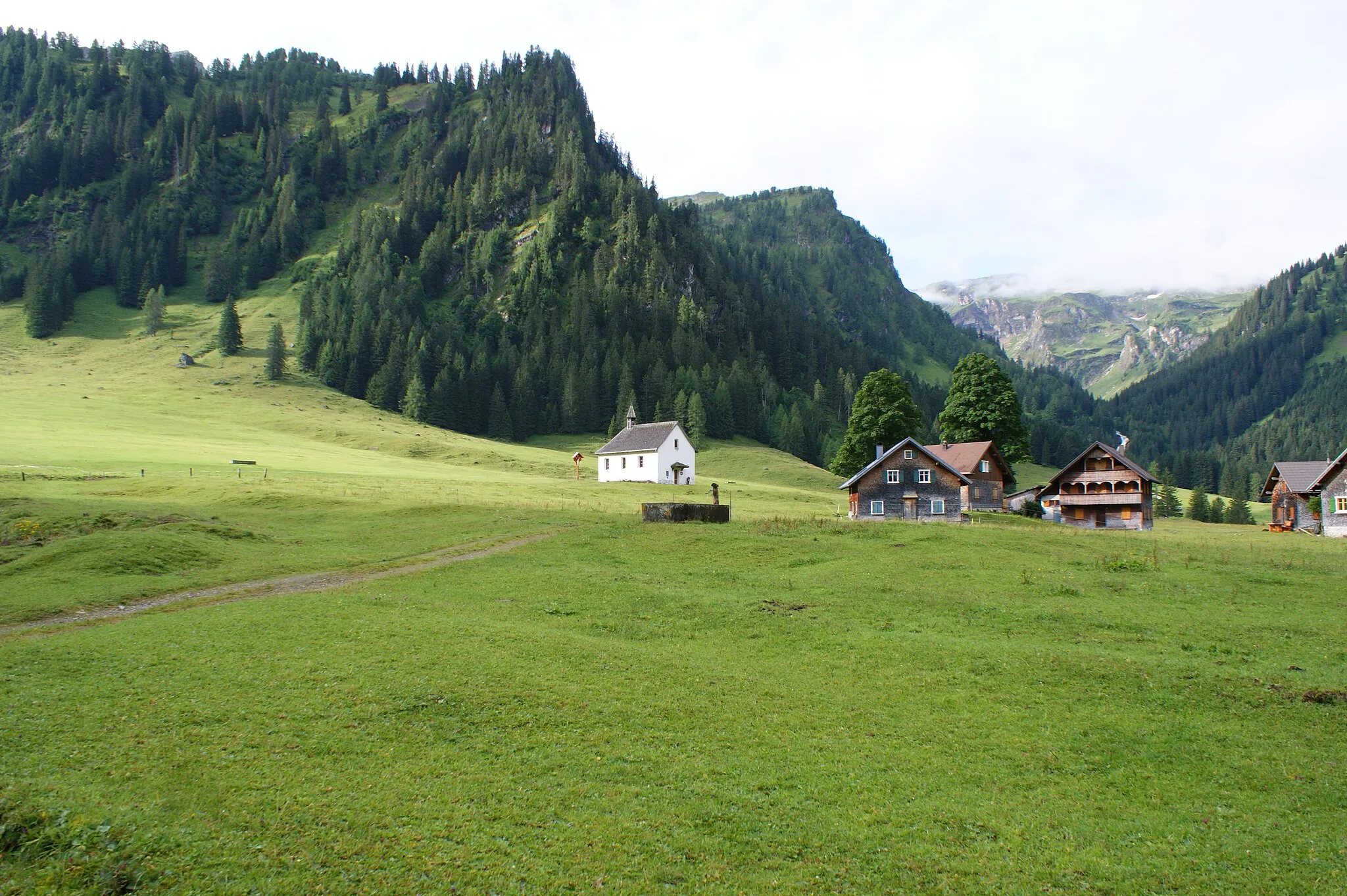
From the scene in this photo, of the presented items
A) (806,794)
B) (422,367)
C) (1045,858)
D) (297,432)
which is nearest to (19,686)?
(806,794)

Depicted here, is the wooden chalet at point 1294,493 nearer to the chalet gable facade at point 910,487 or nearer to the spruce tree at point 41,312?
the chalet gable facade at point 910,487

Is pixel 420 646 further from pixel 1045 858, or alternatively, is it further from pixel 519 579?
pixel 1045 858

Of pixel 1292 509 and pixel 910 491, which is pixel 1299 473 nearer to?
pixel 1292 509

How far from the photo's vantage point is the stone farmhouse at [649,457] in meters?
93.6

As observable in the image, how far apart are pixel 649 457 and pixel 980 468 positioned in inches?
1603

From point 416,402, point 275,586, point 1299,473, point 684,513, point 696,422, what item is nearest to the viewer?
point 275,586

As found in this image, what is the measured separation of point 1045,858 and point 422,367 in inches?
6252

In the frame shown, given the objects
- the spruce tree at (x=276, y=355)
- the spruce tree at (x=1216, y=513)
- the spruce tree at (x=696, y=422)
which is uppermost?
the spruce tree at (x=276, y=355)

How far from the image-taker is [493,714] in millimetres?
15430

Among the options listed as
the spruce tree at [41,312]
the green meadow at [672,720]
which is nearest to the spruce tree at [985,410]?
the green meadow at [672,720]

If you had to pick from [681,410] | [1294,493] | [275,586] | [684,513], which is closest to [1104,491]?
[1294,493]

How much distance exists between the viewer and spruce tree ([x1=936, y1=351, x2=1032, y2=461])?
2958 inches

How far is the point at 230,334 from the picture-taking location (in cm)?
15700

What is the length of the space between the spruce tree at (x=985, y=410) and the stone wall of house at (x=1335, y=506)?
23.0 meters
